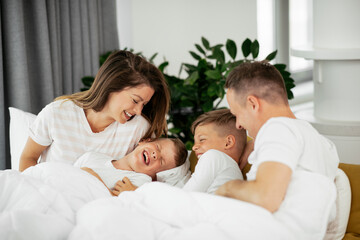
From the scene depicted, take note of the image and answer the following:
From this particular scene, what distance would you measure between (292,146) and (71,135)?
118 cm

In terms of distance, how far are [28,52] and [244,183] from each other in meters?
1.89

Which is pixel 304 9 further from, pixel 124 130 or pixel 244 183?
pixel 244 183

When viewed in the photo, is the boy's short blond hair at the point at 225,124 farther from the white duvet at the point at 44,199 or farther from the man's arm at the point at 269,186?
the man's arm at the point at 269,186

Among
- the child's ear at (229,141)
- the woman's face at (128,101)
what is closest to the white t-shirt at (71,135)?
the woman's face at (128,101)

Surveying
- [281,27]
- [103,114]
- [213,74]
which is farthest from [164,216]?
[281,27]

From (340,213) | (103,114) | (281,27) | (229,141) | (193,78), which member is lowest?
(340,213)

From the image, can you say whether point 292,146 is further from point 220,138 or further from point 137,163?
point 137,163

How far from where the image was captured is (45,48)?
2.67 meters

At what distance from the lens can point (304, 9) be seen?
4855mm

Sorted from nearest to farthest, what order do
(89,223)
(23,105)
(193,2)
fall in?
(89,223), (23,105), (193,2)

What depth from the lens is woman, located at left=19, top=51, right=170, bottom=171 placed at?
2.03 meters

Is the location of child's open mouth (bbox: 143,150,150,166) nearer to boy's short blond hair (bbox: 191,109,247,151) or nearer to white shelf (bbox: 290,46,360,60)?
boy's short blond hair (bbox: 191,109,247,151)

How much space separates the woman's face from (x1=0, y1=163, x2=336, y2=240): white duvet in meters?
0.64

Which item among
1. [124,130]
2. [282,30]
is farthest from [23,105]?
[282,30]
